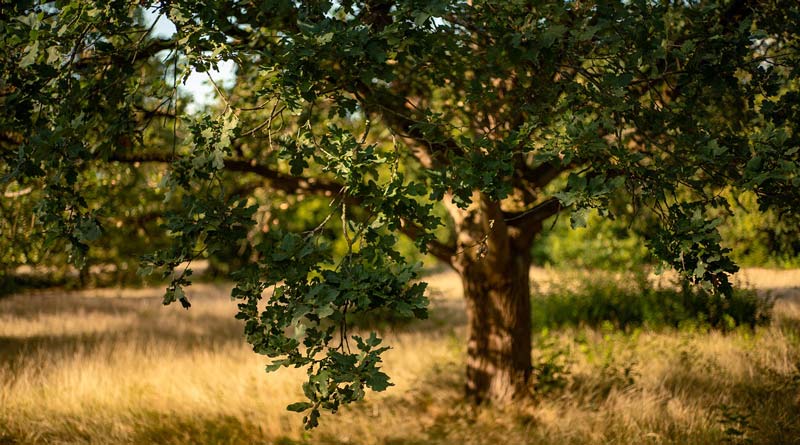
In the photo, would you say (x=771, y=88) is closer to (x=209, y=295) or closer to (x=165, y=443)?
(x=165, y=443)

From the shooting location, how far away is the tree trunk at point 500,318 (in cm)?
650

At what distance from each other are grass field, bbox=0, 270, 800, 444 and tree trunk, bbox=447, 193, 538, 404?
0.25 m

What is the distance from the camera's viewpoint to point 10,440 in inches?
235

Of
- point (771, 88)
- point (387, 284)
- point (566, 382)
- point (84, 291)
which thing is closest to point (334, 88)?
point (387, 284)

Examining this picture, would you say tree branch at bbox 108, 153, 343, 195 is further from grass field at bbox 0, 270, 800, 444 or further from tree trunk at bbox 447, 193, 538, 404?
grass field at bbox 0, 270, 800, 444

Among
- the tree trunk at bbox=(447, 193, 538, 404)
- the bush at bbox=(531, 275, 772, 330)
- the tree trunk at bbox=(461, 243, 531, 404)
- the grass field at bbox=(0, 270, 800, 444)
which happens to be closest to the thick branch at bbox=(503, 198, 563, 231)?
the tree trunk at bbox=(447, 193, 538, 404)

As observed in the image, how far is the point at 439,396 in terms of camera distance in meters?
7.13

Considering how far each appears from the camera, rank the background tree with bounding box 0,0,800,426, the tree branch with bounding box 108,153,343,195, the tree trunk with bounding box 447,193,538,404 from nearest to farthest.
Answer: the background tree with bounding box 0,0,800,426 < the tree branch with bounding box 108,153,343,195 < the tree trunk with bounding box 447,193,538,404

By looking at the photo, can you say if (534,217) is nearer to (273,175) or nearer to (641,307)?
(273,175)

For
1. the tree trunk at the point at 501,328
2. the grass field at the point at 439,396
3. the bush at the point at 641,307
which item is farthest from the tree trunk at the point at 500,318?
the bush at the point at 641,307

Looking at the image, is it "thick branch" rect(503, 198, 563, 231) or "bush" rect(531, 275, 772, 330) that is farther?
"bush" rect(531, 275, 772, 330)

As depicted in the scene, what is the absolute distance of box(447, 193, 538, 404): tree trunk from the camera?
6.50 m

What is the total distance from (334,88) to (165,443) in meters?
4.20

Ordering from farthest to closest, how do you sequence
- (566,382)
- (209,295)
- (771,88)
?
(209,295) < (566,382) < (771,88)
